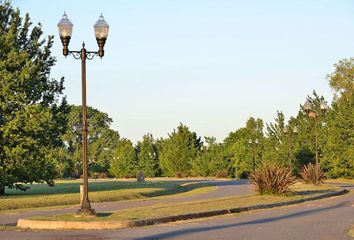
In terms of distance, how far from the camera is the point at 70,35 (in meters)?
20.7

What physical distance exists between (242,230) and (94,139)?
9807 cm

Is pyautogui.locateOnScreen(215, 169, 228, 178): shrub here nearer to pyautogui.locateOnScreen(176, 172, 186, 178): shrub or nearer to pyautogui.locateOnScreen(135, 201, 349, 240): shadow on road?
pyautogui.locateOnScreen(176, 172, 186, 178): shrub

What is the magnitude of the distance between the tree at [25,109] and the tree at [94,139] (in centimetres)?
5905

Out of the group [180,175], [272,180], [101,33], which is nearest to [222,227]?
[101,33]

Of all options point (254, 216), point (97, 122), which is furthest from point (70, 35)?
point (97, 122)

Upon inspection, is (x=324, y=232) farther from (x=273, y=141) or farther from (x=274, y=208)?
(x=273, y=141)

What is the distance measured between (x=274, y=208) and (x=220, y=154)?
44.9 m

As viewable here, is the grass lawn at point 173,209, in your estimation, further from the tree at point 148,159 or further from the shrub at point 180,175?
the tree at point 148,159

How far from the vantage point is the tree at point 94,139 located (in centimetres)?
10340

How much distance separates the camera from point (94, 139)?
113875 millimetres

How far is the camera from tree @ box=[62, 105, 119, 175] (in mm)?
103400

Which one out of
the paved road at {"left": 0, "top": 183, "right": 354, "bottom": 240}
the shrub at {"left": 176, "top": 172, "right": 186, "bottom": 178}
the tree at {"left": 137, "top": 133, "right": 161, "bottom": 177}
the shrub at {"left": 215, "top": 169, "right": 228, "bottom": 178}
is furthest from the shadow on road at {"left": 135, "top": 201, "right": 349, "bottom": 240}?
the tree at {"left": 137, "top": 133, "right": 161, "bottom": 177}

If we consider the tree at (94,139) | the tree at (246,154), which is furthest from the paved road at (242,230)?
the tree at (94,139)

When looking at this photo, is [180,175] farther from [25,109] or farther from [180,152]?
[25,109]
